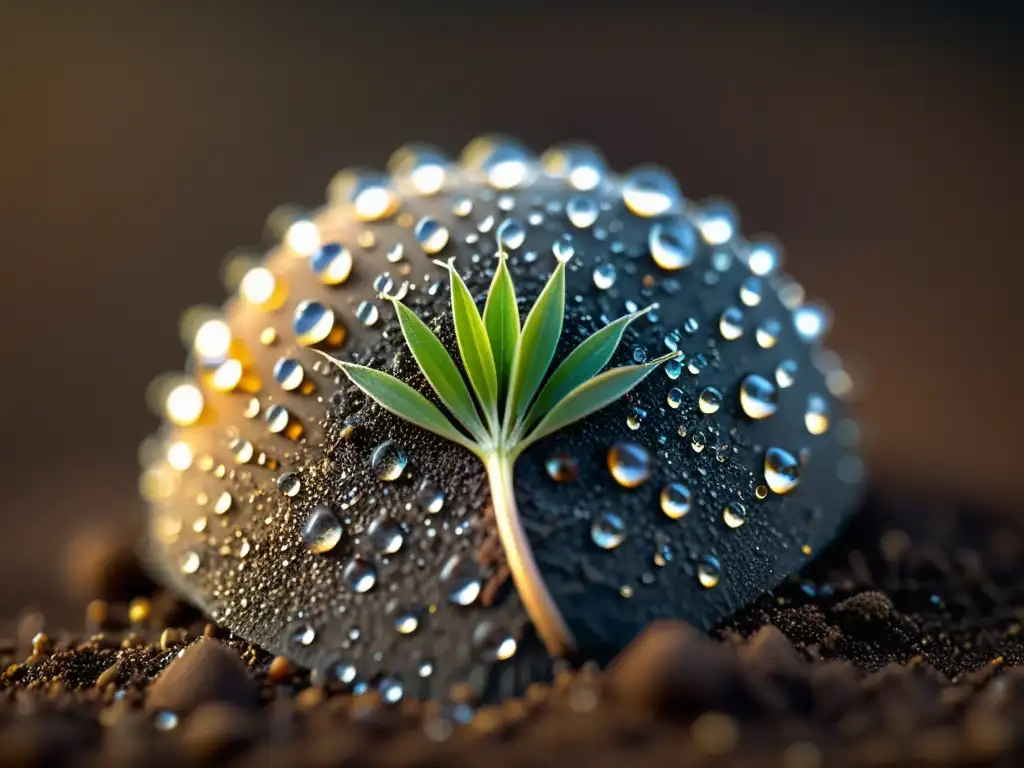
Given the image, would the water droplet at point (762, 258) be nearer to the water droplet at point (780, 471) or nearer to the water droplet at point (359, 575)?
the water droplet at point (780, 471)

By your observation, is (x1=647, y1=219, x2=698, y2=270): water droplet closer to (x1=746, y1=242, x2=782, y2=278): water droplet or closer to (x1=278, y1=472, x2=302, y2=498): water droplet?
(x1=746, y1=242, x2=782, y2=278): water droplet

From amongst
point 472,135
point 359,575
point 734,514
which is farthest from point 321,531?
point 472,135

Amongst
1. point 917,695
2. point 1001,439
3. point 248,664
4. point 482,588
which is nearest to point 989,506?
point 1001,439

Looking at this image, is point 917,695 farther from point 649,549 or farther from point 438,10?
point 438,10

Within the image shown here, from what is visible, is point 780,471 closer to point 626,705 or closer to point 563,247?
point 563,247

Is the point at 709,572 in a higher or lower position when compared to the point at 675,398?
lower
